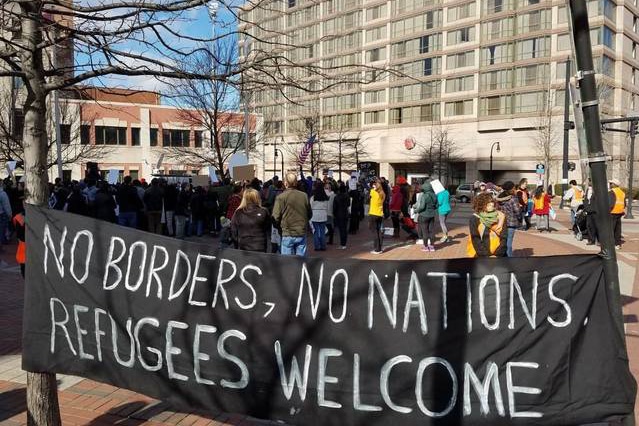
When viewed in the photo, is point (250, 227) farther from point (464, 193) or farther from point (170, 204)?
point (464, 193)

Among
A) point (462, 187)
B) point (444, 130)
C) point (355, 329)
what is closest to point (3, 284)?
point (355, 329)

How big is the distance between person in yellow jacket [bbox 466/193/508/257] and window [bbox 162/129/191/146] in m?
53.0

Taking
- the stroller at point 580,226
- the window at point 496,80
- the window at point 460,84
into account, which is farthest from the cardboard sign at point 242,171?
the window at point 460,84

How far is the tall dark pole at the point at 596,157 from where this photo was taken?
272 centimetres

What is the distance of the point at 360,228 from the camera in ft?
62.4

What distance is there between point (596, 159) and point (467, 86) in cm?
6374

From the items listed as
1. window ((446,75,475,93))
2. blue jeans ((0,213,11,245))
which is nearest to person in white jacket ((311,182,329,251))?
blue jeans ((0,213,11,245))

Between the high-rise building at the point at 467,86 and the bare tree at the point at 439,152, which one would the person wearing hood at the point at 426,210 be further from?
the bare tree at the point at 439,152

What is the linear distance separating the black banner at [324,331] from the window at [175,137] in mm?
54643

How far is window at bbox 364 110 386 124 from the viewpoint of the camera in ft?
232

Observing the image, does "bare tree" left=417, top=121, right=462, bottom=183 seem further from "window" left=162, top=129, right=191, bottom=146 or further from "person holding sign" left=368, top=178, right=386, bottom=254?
"person holding sign" left=368, top=178, right=386, bottom=254

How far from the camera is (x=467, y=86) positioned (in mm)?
62500

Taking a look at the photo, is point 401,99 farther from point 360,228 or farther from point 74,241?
point 74,241

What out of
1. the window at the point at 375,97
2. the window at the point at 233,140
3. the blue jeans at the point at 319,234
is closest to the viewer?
A: the blue jeans at the point at 319,234
